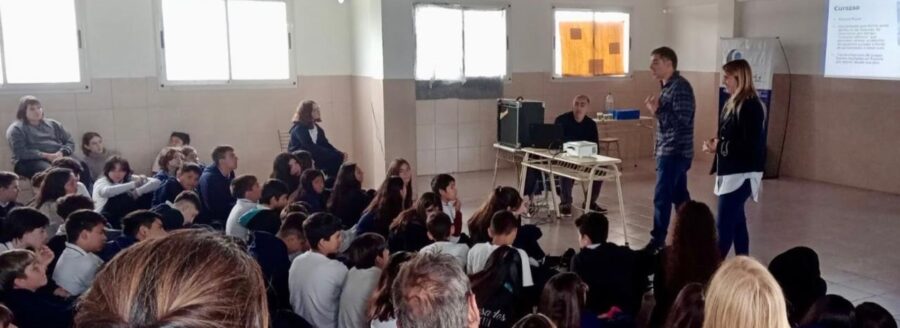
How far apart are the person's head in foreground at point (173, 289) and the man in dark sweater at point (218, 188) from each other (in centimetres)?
441

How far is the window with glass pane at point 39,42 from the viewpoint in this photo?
696 centimetres

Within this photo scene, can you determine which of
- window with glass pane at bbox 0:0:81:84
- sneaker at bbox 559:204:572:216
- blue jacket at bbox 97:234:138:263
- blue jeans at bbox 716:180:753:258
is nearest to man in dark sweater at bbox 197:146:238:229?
blue jacket at bbox 97:234:138:263

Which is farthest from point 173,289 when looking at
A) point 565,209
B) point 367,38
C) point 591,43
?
point 591,43

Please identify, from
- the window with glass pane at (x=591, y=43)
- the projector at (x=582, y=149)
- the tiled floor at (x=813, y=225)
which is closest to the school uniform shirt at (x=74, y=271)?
the tiled floor at (x=813, y=225)

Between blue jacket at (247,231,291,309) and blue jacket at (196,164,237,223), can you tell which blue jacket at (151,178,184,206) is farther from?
blue jacket at (247,231,291,309)

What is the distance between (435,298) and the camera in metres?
1.63

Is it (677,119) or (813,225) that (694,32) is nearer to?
(813,225)

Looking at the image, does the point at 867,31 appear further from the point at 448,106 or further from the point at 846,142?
the point at 448,106

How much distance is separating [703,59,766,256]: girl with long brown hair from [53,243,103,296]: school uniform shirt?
3.61m

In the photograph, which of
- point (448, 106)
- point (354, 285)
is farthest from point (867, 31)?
point (354, 285)

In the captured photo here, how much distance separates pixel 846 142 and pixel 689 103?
12.8 feet

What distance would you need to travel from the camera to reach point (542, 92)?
31.2 feet

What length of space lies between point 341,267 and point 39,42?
5575 mm

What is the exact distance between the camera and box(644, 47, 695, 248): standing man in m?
5.05
